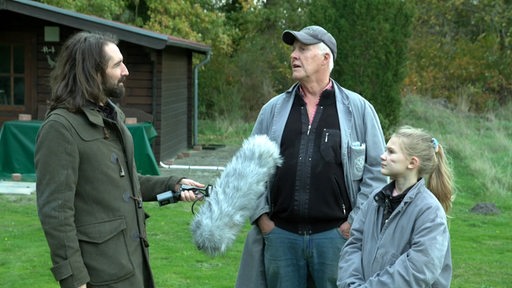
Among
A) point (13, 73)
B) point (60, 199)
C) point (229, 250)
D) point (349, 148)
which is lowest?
point (229, 250)

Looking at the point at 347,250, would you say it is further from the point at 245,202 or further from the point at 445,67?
the point at 445,67

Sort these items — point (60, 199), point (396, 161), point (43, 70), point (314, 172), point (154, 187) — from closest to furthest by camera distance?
point (60, 199), point (396, 161), point (154, 187), point (314, 172), point (43, 70)

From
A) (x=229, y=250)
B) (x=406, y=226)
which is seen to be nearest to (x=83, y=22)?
(x=229, y=250)

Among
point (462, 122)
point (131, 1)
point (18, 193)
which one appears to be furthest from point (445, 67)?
point (18, 193)

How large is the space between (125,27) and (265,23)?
18.9 m

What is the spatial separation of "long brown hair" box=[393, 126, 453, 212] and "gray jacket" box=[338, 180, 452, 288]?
0.42 feet

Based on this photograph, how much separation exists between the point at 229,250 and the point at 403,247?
12.7 feet

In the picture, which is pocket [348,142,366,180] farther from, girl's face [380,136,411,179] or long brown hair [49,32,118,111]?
long brown hair [49,32,118,111]

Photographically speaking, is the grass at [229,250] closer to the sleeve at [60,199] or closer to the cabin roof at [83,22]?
the sleeve at [60,199]

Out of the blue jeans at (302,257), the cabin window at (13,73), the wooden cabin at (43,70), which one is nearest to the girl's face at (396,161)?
the blue jeans at (302,257)

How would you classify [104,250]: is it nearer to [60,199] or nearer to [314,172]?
[60,199]

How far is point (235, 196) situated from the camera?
4.30 m

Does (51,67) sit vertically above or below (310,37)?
below

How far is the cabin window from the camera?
17266mm
